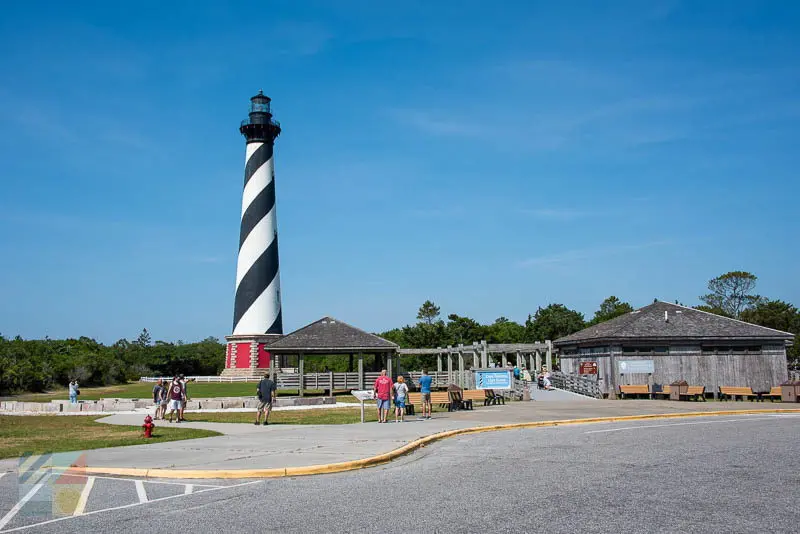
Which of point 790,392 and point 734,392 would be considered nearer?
point 790,392

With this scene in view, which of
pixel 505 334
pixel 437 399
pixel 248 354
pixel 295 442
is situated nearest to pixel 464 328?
pixel 505 334

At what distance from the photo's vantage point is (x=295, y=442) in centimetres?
1492

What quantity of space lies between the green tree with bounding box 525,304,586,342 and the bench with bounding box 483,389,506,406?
47863 mm

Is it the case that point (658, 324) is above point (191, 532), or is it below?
above

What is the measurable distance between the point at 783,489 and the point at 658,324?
84.9ft

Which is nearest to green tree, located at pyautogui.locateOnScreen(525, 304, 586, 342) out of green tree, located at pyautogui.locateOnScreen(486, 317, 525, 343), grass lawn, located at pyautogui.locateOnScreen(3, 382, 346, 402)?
green tree, located at pyautogui.locateOnScreen(486, 317, 525, 343)

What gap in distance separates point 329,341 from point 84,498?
27651 mm

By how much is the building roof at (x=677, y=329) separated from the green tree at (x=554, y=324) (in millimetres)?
40490

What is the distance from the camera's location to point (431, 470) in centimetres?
1127

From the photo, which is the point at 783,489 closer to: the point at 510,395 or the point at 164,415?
the point at 164,415

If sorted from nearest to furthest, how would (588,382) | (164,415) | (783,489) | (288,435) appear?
(783,489), (288,435), (164,415), (588,382)

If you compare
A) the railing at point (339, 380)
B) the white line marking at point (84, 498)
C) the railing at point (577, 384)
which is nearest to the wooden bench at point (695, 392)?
the railing at point (577, 384)

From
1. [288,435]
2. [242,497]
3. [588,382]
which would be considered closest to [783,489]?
[242,497]

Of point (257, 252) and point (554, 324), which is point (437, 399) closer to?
point (257, 252)
